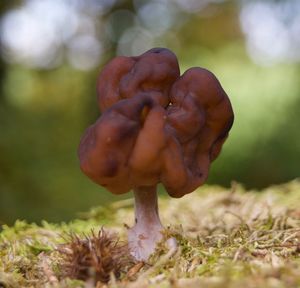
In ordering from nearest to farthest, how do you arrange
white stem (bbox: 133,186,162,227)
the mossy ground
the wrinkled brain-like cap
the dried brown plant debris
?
the mossy ground < the dried brown plant debris < the wrinkled brain-like cap < white stem (bbox: 133,186,162,227)

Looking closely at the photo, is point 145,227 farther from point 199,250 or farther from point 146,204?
point 199,250

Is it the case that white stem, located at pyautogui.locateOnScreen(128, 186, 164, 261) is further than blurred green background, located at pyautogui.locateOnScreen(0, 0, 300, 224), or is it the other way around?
blurred green background, located at pyautogui.locateOnScreen(0, 0, 300, 224)

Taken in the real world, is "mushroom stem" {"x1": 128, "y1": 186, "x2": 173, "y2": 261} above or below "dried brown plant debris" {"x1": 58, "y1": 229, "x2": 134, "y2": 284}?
above

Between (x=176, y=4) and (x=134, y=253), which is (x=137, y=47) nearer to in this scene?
(x=176, y=4)

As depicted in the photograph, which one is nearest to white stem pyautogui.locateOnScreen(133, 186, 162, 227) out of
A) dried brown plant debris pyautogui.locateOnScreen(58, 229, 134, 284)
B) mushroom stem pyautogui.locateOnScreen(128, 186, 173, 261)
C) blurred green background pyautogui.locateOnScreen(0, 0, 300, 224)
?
mushroom stem pyautogui.locateOnScreen(128, 186, 173, 261)

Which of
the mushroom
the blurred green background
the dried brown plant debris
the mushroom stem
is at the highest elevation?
the blurred green background

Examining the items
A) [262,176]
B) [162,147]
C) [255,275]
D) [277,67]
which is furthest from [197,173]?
[277,67]

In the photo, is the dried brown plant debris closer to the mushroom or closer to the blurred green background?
the mushroom
